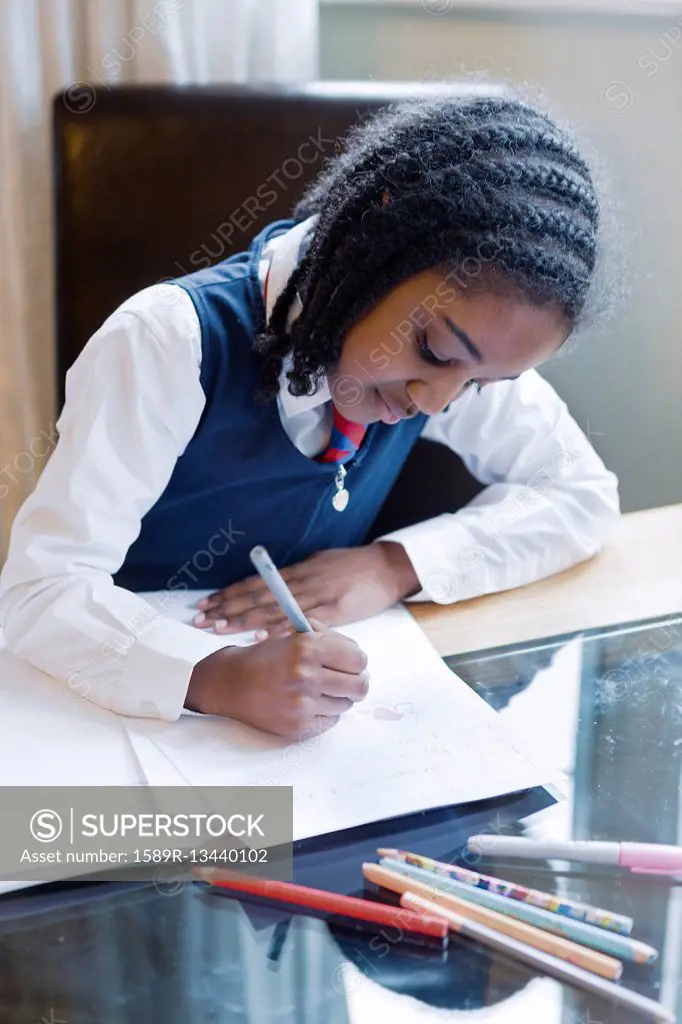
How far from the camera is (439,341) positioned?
2.60 ft

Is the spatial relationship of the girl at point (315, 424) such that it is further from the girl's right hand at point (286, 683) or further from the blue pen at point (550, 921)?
the blue pen at point (550, 921)

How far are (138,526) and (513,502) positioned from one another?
0.41m

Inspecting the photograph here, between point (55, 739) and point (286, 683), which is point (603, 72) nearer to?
point (286, 683)

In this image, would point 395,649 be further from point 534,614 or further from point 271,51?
point 271,51

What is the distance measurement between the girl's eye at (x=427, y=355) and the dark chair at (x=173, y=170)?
464 millimetres

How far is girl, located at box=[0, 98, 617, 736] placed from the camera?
775mm

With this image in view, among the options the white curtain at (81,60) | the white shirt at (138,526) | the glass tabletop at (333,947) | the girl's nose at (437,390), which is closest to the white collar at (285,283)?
the white shirt at (138,526)

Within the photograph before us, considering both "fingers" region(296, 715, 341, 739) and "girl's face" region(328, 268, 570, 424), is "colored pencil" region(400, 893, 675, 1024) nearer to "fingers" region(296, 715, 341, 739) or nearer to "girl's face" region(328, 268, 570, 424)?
"fingers" region(296, 715, 341, 739)

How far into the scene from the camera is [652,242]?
1.49 meters

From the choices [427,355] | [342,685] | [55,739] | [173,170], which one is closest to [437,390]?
[427,355]

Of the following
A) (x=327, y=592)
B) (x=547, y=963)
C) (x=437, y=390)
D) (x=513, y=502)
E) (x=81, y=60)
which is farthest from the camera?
(x=81, y=60)

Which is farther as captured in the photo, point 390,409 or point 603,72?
point 603,72

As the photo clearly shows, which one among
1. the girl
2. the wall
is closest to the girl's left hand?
the girl

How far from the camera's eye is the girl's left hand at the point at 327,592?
90cm
